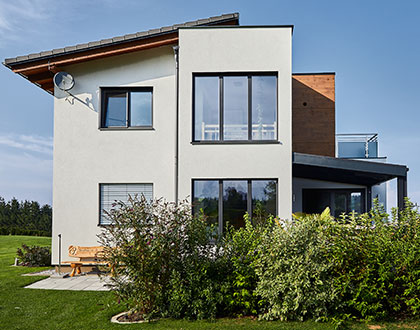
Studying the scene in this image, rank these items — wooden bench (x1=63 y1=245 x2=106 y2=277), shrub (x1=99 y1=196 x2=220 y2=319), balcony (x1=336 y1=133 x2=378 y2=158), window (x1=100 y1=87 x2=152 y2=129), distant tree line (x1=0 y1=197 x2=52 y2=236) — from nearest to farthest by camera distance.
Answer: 1. shrub (x1=99 y1=196 x2=220 y2=319)
2. wooden bench (x1=63 y1=245 x2=106 y2=277)
3. window (x1=100 y1=87 x2=152 y2=129)
4. balcony (x1=336 y1=133 x2=378 y2=158)
5. distant tree line (x1=0 y1=197 x2=52 y2=236)

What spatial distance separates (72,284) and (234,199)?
509 cm

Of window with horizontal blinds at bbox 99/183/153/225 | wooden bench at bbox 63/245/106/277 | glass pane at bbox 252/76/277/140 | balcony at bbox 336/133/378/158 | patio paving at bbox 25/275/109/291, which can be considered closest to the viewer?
patio paving at bbox 25/275/109/291

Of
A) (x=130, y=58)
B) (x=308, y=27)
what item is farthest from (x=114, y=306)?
(x=308, y=27)

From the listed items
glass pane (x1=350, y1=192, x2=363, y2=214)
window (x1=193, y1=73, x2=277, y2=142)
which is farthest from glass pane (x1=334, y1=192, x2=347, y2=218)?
window (x1=193, y1=73, x2=277, y2=142)

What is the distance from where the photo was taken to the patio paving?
34.7ft

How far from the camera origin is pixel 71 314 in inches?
333

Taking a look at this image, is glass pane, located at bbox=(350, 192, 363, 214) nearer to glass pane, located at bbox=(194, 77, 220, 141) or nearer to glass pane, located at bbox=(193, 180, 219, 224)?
glass pane, located at bbox=(193, 180, 219, 224)

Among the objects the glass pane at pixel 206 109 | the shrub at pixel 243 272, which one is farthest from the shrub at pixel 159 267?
the glass pane at pixel 206 109

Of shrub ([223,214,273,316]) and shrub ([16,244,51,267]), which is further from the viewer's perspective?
shrub ([16,244,51,267])

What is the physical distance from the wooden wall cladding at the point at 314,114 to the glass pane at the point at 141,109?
22.2 ft

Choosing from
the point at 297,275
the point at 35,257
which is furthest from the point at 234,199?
the point at 35,257

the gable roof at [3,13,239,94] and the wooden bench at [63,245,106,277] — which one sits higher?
the gable roof at [3,13,239,94]

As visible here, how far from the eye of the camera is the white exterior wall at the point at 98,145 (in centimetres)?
1309

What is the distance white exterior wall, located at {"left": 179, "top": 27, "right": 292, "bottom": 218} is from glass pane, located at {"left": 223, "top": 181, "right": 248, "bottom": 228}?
0.29m
